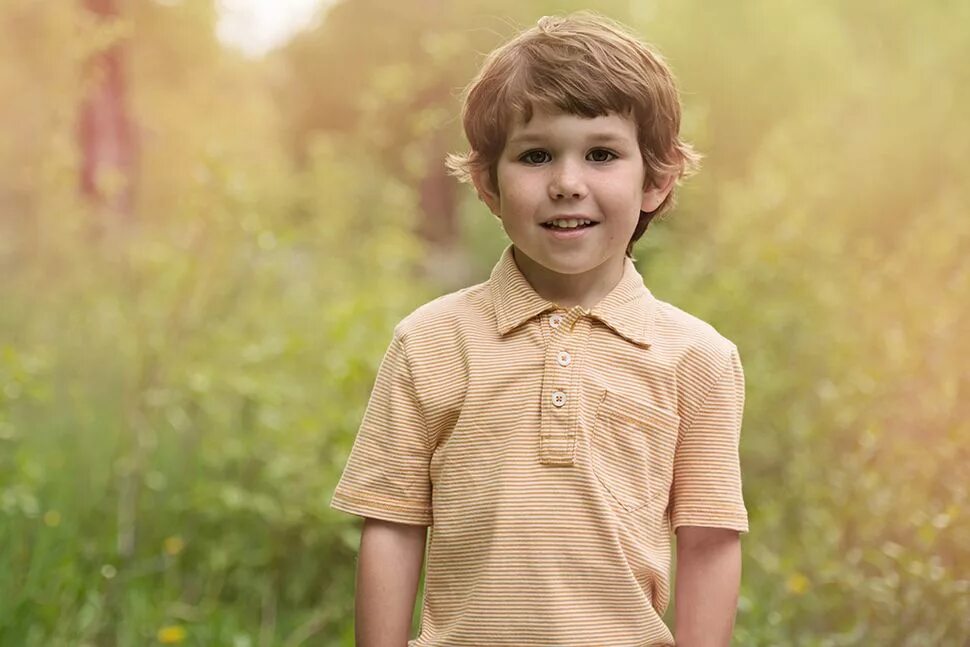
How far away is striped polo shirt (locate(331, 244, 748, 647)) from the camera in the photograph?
177cm

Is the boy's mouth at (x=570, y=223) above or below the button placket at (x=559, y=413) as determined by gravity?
above

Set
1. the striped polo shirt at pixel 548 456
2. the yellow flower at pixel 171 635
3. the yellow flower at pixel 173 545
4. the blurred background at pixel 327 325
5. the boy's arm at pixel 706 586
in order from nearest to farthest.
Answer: the striped polo shirt at pixel 548 456 < the boy's arm at pixel 706 586 < the yellow flower at pixel 171 635 < the blurred background at pixel 327 325 < the yellow flower at pixel 173 545

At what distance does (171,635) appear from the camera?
9.71 ft

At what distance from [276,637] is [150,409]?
89cm

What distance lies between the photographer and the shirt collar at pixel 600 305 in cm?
185

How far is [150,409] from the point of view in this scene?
376cm

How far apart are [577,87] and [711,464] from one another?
A: 60 centimetres

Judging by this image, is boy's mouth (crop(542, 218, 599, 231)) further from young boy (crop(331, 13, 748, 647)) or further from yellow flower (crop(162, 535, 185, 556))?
yellow flower (crop(162, 535, 185, 556))

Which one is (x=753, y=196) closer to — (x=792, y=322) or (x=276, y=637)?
(x=792, y=322)

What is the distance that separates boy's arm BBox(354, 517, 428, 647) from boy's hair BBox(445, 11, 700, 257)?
569 mm

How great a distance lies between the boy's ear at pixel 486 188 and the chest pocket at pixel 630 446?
1.25 feet

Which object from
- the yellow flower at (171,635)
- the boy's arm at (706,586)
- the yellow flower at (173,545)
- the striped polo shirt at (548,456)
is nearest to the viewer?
the striped polo shirt at (548,456)

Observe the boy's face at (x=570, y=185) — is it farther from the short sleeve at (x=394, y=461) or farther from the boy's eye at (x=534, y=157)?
the short sleeve at (x=394, y=461)

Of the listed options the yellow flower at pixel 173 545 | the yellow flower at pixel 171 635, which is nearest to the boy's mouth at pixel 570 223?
the yellow flower at pixel 171 635
